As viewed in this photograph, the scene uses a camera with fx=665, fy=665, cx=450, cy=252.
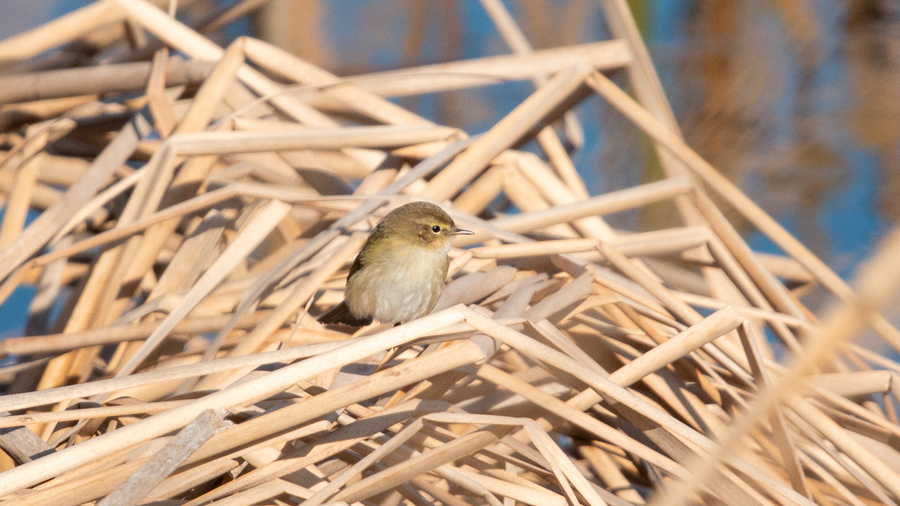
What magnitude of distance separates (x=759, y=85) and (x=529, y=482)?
4.98 ft

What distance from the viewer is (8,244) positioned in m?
1.78

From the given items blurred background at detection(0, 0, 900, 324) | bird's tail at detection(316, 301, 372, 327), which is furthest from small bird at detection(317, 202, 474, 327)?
blurred background at detection(0, 0, 900, 324)

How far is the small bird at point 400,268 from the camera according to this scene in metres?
1.77

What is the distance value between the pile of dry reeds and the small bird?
5cm

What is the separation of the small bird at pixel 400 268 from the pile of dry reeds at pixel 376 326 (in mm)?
52

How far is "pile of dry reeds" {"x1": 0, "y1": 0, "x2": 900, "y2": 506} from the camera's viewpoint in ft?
3.27

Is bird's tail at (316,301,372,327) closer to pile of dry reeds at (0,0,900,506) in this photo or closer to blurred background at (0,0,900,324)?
pile of dry reeds at (0,0,900,506)

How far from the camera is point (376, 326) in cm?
178

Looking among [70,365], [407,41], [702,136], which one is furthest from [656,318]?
[407,41]

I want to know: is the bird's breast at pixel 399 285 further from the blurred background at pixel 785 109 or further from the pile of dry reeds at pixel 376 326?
the blurred background at pixel 785 109

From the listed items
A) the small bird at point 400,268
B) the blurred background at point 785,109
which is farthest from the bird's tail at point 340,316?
the blurred background at point 785,109

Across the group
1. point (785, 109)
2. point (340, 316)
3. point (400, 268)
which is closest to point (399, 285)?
point (400, 268)

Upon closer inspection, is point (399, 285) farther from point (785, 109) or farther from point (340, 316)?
point (785, 109)

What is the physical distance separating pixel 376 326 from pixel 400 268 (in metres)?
0.19
